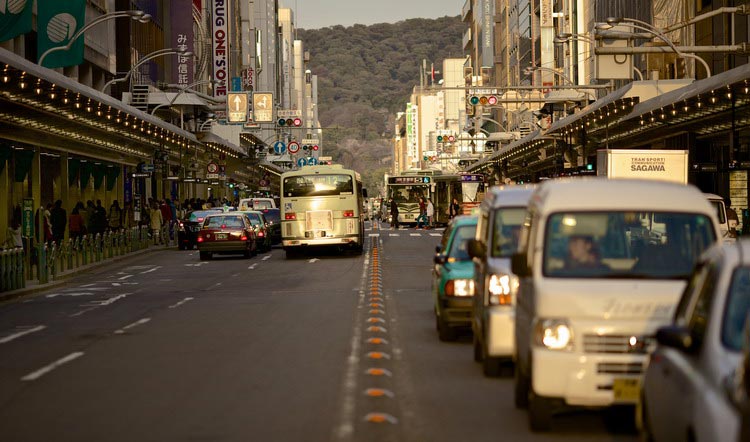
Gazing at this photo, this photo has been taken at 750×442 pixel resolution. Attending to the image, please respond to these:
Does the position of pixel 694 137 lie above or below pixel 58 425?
above

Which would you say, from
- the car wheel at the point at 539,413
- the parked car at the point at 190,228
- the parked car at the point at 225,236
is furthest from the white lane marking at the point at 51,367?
the parked car at the point at 190,228

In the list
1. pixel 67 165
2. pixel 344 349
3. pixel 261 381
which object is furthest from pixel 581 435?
pixel 67 165

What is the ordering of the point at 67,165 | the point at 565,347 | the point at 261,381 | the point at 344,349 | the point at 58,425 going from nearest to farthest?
the point at 565,347 → the point at 58,425 → the point at 261,381 → the point at 344,349 → the point at 67,165

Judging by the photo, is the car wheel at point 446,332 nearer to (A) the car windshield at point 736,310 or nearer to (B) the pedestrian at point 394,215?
(A) the car windshield at point 736,310

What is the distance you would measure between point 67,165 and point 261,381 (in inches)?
1722

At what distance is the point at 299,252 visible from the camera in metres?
45.4

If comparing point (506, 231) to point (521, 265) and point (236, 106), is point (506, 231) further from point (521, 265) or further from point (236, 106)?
point (236, 106)

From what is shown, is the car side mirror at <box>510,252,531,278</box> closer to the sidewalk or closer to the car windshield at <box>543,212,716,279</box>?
the car windshield at <box>543,212,716,279</box>

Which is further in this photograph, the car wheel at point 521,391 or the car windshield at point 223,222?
the car windshield at point 223,222

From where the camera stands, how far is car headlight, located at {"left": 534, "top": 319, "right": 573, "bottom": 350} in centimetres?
898

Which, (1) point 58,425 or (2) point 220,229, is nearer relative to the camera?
(1) point 58,425

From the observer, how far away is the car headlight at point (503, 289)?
12164 mm

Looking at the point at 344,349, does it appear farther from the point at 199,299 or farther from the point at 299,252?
the point at 299,252

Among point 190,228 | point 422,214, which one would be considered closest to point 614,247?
point 190,228
